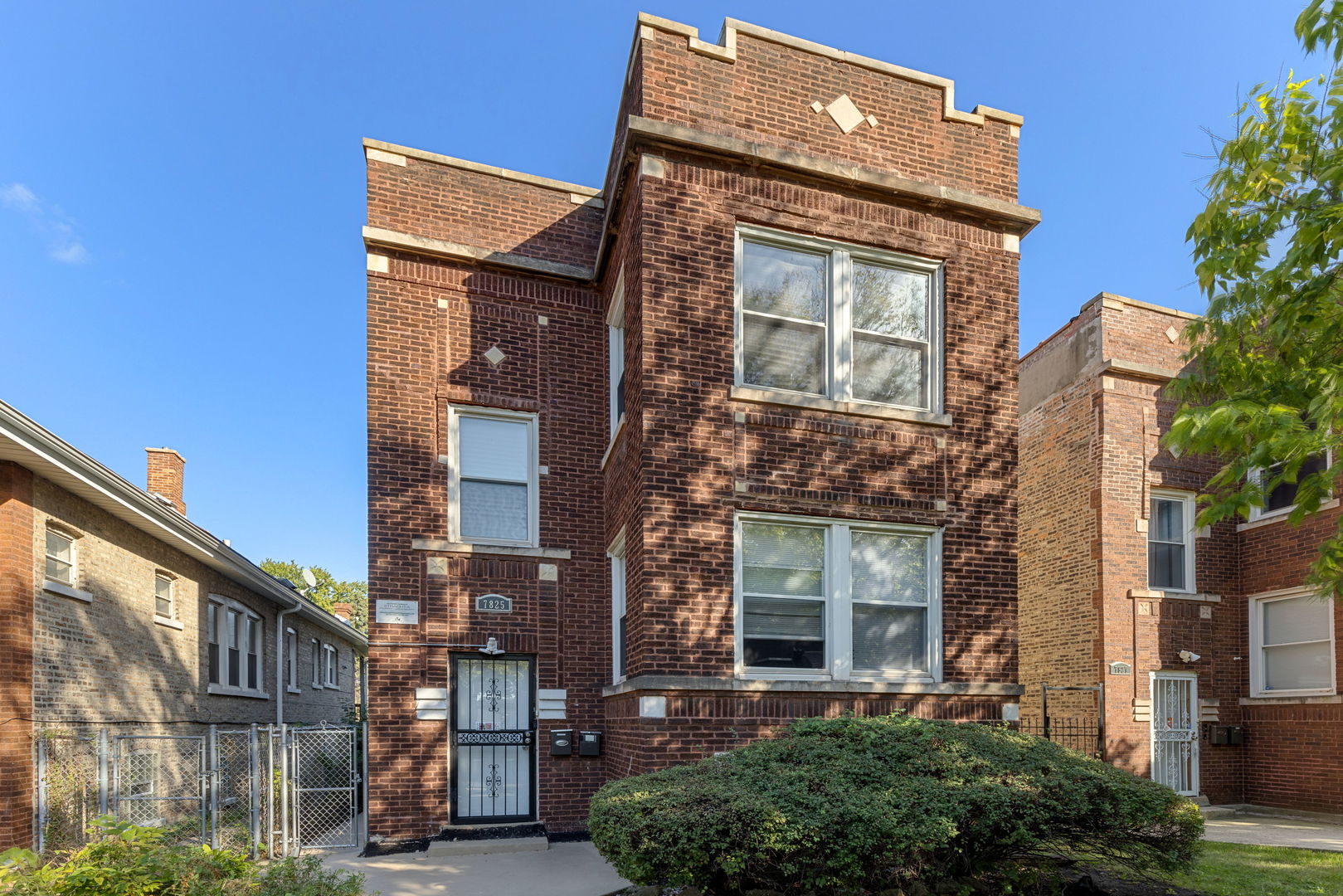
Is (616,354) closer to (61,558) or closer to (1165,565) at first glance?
(61,558)

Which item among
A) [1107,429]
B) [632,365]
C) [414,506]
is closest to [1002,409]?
[632,365]

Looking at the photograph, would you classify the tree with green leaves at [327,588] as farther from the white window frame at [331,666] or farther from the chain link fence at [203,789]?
the chain link fence at [203,789]

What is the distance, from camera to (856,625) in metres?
9.13

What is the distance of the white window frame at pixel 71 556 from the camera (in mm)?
9364

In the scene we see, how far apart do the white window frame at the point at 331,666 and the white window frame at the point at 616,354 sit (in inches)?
653

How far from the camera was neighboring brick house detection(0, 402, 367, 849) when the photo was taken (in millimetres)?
8656

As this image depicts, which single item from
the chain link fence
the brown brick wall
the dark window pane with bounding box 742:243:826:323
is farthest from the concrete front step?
the dark window pane with bounding box 742:243:826:323

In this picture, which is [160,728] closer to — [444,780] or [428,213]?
[444,780]

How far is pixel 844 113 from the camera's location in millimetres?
9602

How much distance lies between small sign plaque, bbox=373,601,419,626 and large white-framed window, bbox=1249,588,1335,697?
13.8 metres

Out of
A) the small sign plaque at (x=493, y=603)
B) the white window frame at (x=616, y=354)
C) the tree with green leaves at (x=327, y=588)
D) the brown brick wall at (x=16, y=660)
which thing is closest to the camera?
the brown brick wall at (x=16, y=660)

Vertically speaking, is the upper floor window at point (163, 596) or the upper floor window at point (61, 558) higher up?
the upper floor window at point (61, 558)

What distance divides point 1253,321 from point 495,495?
8451mm

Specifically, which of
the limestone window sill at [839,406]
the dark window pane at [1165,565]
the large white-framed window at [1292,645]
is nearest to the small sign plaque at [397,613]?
the limestone window sill at [839,406]
